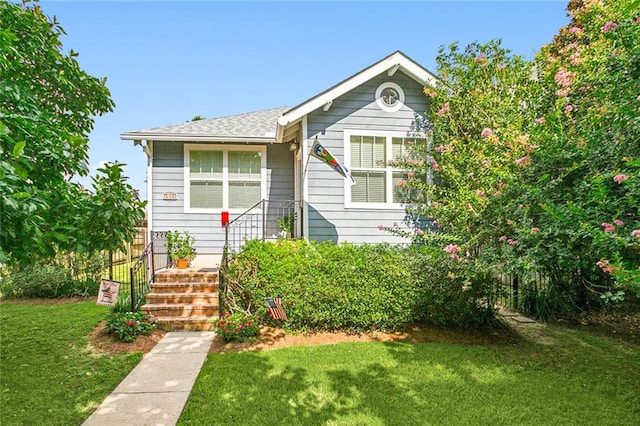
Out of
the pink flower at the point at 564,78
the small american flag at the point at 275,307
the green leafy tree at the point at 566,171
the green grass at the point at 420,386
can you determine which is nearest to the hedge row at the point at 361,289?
the small american flag at the point at 275,307

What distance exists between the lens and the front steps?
632cm

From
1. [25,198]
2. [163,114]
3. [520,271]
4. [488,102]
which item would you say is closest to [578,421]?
[520,271]

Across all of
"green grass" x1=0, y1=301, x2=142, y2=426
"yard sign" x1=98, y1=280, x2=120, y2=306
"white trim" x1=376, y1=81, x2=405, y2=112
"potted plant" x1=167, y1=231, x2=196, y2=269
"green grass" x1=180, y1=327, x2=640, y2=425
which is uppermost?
"white trim" x1=376, y1=81, x2=405, y2=112

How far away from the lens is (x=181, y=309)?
6.51 meters

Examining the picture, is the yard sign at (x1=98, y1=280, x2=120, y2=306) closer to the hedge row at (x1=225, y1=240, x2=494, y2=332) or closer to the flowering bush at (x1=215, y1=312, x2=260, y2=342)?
the flowering bush at (x1=215, y1=312, x2=260, y2=342)

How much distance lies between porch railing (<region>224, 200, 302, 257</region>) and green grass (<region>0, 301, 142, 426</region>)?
3.37m

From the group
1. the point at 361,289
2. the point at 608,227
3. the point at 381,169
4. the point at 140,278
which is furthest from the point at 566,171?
the point at 140,278

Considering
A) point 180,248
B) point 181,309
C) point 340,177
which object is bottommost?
point 181,309

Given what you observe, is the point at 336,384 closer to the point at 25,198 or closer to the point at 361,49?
the point at 25,198

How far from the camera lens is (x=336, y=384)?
4.19m

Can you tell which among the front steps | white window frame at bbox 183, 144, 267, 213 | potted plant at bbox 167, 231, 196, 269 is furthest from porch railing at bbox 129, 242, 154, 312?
white window frame at bbox 183, 144, 267, 213

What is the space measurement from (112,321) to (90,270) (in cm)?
452

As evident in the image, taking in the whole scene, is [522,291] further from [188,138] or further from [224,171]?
[188,138]

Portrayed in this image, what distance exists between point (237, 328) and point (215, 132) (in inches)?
224
